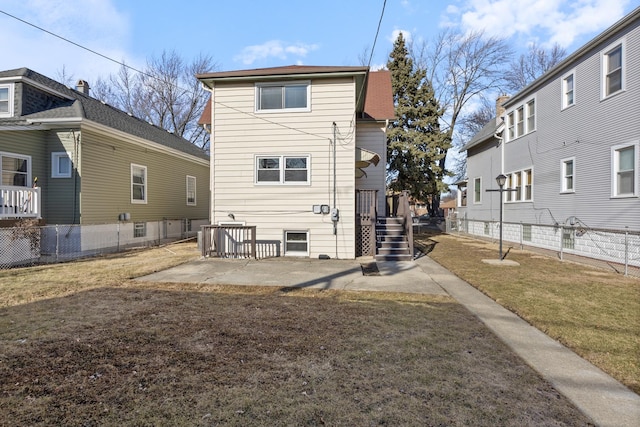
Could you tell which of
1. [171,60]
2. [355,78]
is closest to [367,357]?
[355,78]

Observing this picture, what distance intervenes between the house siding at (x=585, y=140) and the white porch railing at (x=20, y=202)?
1758 centimetres

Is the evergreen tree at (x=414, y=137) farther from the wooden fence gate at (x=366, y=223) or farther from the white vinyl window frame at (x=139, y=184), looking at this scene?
the white vinyl window frame at (x=139, y=184)

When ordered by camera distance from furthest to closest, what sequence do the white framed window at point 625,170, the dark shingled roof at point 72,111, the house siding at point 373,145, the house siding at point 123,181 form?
the house siding at point 373,145, the house siding at point 123,181, the dark shingled roof at point 72,111, the white framed window at point 625,170

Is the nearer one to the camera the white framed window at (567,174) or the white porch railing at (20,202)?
the white porch railing at (20,202)

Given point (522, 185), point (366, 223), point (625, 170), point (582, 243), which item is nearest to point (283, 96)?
point (366, 223)

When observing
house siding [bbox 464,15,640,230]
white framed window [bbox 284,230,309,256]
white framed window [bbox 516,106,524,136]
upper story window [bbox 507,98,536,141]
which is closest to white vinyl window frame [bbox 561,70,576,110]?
house siding [bbox 464,15,640,230]

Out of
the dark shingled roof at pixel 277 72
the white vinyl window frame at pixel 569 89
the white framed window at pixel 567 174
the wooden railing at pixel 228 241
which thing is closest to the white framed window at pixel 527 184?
the white framed window at pixel 567 174

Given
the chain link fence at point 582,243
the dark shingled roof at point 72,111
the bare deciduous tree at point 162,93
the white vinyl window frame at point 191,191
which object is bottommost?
the chain link fence at point 582,243

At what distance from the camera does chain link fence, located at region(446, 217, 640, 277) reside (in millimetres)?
9109

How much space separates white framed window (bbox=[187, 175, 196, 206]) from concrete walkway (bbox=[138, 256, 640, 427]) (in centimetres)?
951

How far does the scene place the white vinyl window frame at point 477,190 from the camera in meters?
19.7

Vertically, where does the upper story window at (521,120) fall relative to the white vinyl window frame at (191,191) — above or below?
above

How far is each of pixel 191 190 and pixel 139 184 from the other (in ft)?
14.2

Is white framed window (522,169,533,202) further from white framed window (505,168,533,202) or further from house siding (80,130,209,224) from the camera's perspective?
house siding (80,130,209,224)
